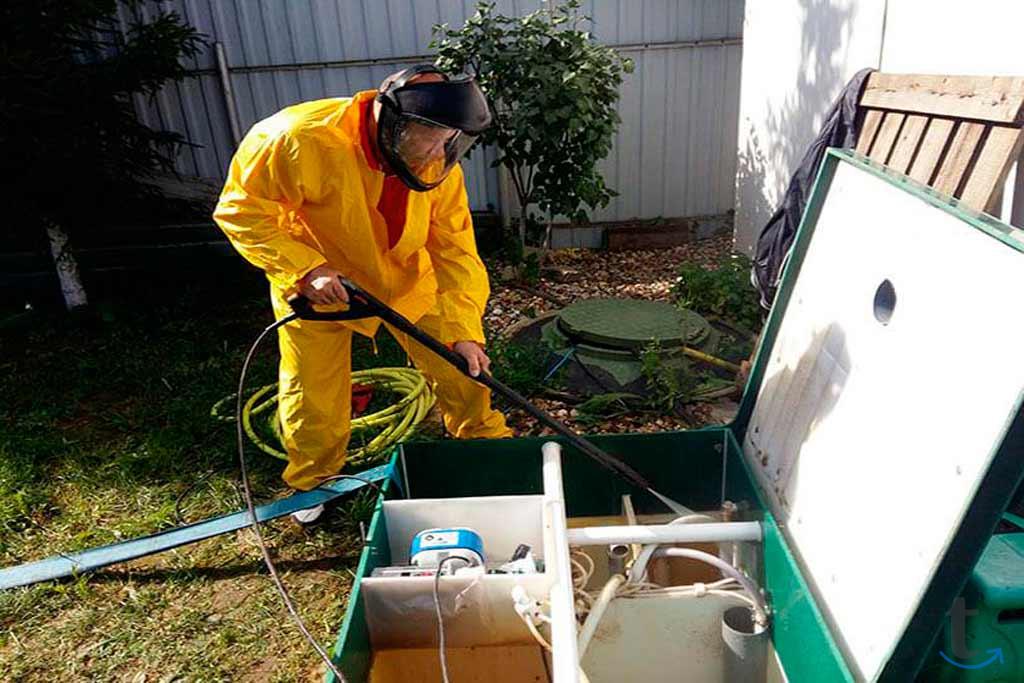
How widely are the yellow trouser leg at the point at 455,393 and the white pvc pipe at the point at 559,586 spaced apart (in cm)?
78

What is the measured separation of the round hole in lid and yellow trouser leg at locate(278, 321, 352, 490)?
179 cm

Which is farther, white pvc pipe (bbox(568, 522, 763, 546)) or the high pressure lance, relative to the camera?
the high pressure lance

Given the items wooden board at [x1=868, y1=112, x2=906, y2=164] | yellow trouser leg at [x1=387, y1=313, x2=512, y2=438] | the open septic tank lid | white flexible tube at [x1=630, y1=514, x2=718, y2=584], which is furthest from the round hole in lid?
wooden board at [x1=868, y1=112, x2=906, y2=164]

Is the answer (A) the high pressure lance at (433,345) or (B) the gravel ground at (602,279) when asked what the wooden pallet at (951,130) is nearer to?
(A) the high pressure lance at (433,345)

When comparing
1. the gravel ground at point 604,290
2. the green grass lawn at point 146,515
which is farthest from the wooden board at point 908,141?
the green grass lawn at point 146,515

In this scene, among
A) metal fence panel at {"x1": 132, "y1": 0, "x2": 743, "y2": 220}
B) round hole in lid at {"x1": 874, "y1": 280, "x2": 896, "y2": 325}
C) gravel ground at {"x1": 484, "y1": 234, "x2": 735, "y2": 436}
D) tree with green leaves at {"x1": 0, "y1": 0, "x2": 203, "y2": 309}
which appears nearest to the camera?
round hole in lid at {"x1": 874, "y1": 280, "x2": 896, "y2": 325}

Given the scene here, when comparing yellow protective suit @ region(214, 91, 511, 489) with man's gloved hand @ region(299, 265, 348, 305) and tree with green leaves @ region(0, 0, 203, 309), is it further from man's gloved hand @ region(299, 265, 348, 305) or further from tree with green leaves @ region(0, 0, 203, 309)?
tree with green leaves @ region(0, 0, 203, 309)

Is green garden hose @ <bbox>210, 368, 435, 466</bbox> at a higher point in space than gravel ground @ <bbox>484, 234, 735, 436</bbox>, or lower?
higher

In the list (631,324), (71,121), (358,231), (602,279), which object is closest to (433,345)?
(358,231)

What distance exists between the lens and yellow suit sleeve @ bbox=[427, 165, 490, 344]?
2.58m

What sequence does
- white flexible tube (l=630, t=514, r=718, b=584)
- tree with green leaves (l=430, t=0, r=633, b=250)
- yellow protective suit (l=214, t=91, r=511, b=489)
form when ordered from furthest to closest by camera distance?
1. tree with green leaves (l=430, t=0, r=633, b=250)
2. yellow protective suit (l=214, t=91, r=511, b=489)
3. white flexible tube (l=630, t=514, r=718, b=584)


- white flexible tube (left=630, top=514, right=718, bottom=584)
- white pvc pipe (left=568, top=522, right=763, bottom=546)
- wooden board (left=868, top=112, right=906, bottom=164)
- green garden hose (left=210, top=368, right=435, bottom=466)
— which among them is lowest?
green garden hose (left=210, top=368, right=435, bottom=466)

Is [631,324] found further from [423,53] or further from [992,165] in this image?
[423,53]

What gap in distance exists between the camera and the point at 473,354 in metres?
2.50
